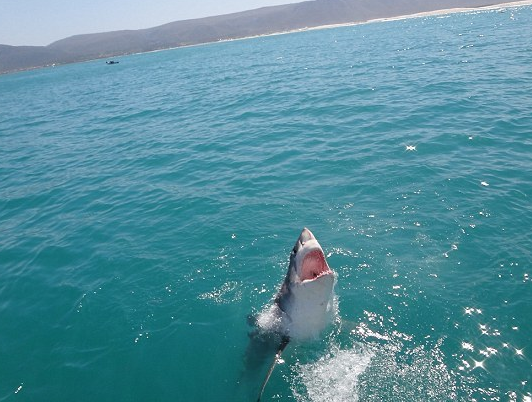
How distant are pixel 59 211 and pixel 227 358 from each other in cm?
1315

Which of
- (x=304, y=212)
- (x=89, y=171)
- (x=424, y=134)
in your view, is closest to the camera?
(x=304, y=212)

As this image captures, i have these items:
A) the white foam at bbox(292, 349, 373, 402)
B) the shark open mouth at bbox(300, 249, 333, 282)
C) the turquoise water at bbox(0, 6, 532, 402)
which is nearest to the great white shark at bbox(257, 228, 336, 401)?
the shark open mouth at bbox(300, 249, 333, 282)

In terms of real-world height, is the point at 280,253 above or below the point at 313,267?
below

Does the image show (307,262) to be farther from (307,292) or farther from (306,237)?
(307,292)

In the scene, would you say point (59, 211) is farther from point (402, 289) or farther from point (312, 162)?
point (402, 289)

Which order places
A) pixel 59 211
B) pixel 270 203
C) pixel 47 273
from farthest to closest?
1. pixel 59 211
2. pixel 270 203
3. pixel 47 273

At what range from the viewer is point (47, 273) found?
536 inches

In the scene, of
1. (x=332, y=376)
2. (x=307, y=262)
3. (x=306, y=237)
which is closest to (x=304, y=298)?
(x=307, y=262)

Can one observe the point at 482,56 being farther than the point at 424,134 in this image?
Yes

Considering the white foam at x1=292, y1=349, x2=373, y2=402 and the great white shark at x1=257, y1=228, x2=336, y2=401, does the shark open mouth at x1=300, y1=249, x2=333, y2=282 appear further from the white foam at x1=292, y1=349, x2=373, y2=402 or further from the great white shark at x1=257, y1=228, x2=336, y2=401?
the white foam at x1=292, y1=349, x2=373, y2=402

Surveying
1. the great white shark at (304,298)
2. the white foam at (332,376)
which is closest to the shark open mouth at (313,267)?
the great white shark at (304,298)

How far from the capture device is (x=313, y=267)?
8445mm

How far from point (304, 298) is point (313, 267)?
78 cm

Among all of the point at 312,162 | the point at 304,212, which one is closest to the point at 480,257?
the point at 304,212
